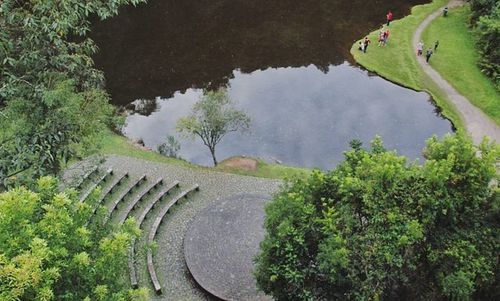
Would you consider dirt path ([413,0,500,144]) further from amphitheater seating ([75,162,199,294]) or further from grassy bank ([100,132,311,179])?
amphitheater seating ([75,162,199,294])

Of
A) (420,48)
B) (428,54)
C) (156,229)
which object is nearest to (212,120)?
(156,229)

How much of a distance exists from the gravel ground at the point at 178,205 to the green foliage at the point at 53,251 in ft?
37.3

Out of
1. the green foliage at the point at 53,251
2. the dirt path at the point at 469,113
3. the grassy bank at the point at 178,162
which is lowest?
the green foliage at the point at 53,251

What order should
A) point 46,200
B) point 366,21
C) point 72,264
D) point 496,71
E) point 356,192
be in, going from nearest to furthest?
point 72,264, point 46,200, point 356,192, point 496,71, point 366,21

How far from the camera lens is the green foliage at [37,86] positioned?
72.0 feet

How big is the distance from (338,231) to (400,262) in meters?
2.70

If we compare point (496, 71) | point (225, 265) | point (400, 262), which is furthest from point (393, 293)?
point (496, 71)

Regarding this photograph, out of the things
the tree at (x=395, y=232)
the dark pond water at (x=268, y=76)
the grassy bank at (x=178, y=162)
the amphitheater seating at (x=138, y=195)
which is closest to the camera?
the tree at (x=395, y=232)

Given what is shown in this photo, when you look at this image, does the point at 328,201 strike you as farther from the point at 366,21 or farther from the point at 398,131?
the point at 366,21

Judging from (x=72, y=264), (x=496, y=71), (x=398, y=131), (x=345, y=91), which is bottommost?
(x=72, y=264)

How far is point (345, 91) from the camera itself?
1946 inches

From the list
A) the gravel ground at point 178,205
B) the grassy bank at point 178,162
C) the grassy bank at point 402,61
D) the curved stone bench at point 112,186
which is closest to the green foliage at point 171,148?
the grassy bank at point 178,162

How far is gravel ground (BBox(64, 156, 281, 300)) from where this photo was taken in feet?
95.6

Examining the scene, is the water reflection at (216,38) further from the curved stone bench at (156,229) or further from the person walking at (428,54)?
the curved stone bench at (156,229)
